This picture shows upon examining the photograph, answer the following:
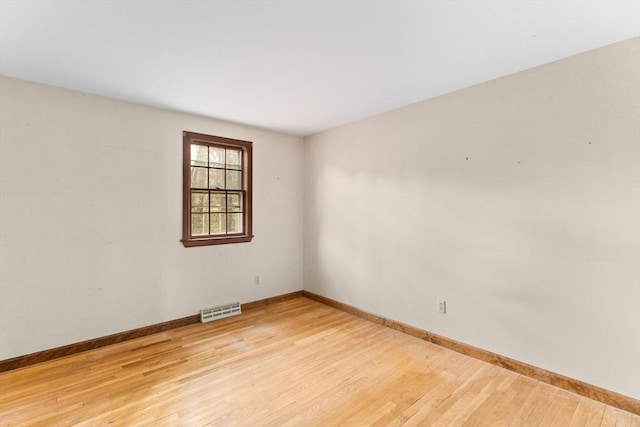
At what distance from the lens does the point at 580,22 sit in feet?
6.15

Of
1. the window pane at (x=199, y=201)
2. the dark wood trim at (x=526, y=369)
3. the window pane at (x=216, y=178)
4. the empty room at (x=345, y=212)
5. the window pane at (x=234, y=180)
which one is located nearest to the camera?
the empty room at (x=345, y=212)

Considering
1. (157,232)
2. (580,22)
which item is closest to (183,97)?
(157,232)

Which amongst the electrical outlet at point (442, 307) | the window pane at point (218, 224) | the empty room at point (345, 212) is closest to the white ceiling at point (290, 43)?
the empty room at point (345, 212)

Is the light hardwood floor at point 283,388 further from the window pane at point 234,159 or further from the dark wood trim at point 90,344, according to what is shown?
the window pane at point 234,159

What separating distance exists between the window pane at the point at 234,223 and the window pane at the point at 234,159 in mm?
700

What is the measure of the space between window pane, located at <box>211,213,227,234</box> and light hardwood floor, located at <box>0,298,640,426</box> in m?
1.40

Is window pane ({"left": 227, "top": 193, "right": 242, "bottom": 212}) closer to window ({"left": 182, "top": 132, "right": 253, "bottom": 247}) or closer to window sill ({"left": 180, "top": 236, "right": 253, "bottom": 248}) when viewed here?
window ({"left": 182, "top": 132, "right": 253, "bottom": 247})

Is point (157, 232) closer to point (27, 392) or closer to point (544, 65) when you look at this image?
point (27, 392)

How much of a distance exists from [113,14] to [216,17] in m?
0.63

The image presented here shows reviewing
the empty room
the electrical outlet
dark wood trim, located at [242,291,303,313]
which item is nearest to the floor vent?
the empty room

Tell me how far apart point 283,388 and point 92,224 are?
8.37 feet

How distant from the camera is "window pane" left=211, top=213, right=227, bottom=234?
156 inches

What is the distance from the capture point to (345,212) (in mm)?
4141

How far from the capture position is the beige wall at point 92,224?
8.65 feet
